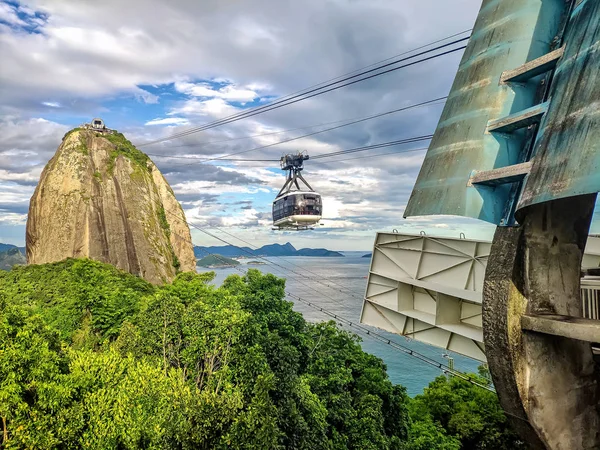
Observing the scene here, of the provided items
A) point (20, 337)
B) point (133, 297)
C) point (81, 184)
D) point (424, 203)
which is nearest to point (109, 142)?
point (81, 184)

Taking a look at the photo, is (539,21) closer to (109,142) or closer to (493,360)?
(493,360)

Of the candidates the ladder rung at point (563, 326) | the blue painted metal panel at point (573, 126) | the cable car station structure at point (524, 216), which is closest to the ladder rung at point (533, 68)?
the cable car station structure at point (524, 216)

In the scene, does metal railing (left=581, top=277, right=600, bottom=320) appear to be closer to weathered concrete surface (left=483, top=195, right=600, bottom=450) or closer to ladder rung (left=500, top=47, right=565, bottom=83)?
weathered concrete surface (left=483, top=195, right=600, bottom=450)

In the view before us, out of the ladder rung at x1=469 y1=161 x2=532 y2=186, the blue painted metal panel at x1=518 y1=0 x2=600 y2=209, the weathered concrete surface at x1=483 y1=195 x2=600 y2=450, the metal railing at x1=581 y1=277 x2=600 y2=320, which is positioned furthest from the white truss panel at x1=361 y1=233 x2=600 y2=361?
the blue painted metal panel at x1=518 y1=0 x2=600 y2=209

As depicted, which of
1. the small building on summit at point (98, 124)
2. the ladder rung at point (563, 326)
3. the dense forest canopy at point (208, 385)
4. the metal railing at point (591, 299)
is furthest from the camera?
the small building on summit at point (98, 124)

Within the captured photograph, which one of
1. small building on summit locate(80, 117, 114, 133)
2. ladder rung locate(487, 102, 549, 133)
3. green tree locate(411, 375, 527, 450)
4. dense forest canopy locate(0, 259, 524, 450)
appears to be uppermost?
small building on summit locate(80, 117, 114, 133)

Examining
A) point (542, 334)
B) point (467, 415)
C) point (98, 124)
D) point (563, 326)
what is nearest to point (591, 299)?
point (542, 334)

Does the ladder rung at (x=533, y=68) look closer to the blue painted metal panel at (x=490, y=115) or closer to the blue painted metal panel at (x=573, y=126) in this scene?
the blue painted metal panel at (x=490, y=115)

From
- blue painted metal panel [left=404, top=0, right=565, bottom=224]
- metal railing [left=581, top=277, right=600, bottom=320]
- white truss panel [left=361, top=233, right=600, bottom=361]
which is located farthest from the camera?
white truss panel [left=361, top=233, right=600, bottom=361]

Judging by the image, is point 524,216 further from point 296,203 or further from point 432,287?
point 296,203
